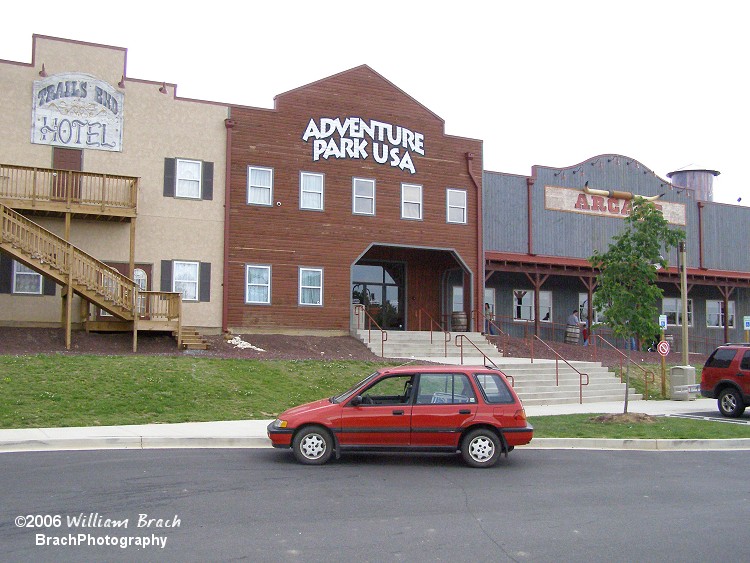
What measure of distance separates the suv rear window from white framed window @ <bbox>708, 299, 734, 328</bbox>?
2005 cm

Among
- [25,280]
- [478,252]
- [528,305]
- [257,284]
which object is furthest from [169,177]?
[528,305]

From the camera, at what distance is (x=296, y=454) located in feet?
36.9

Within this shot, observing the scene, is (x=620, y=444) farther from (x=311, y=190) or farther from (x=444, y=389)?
(x=311, y=190)

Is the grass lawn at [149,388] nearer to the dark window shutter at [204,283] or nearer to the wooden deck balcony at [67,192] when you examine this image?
the wooden deck balcony at [67,192]

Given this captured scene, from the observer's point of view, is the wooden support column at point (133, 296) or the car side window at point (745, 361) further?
the wooden support column at point (133, 296)

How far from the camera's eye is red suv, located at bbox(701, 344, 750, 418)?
18453mm

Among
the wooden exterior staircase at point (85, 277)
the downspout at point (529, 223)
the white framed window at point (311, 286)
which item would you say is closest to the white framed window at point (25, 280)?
the wooden exterior staircase at point (85, 277)

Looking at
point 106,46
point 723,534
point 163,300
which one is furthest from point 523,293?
point 723,534

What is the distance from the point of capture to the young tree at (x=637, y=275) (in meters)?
16.9

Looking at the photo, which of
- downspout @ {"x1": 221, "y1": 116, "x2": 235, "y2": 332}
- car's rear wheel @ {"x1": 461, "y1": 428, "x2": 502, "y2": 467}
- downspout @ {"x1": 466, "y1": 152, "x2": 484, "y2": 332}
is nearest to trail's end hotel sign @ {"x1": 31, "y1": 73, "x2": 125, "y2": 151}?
downspout @ {"x1": 221, "y1": 116, "x2": 235, "y2": 332}

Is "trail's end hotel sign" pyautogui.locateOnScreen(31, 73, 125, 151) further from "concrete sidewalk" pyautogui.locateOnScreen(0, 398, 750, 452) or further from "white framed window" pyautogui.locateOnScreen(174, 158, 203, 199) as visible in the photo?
"concrete sidewalk" pyautogui.locateOnScreen(0, 398, 750, 452)

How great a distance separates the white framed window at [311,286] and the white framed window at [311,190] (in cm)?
222

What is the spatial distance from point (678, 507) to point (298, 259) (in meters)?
19.1

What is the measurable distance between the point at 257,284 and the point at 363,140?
6515 mm
